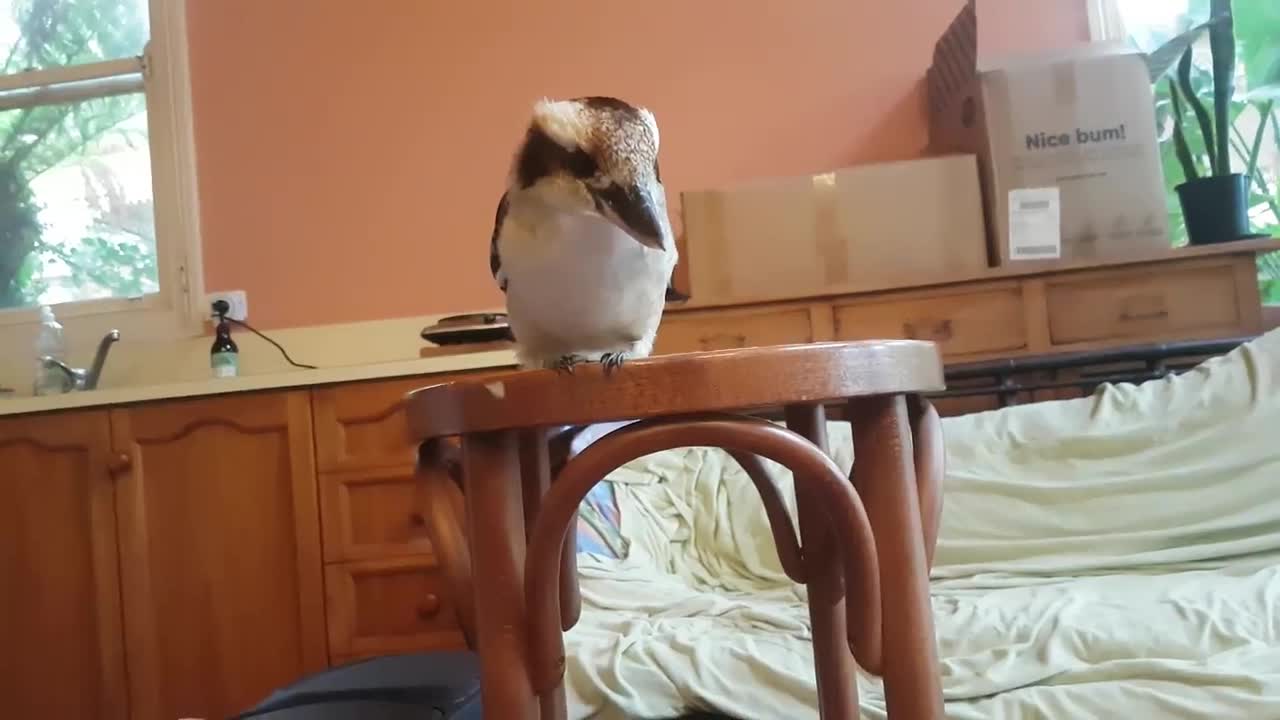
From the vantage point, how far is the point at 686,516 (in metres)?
1.69

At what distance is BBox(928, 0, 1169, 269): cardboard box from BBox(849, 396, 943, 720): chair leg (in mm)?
1395

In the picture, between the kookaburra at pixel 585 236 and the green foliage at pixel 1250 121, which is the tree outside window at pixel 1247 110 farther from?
the kookaburra at pixel 585 236

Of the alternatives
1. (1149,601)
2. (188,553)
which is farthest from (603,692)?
(188,553)

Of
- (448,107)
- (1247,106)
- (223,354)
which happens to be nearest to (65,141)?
(223,354)

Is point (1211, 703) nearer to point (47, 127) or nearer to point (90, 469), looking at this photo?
point (90, 469)

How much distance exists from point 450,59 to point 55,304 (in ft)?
4.38

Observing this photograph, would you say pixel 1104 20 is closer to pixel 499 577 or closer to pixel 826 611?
pixel 826 611

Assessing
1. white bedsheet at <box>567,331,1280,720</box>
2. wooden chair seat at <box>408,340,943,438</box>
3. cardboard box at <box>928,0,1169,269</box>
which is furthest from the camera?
cardboard box at <box>928,0,1169,269</box>

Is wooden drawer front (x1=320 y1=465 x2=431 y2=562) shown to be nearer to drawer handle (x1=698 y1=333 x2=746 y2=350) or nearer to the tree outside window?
drawer handle (x1=698 y1=333 x2=746 y2=350)

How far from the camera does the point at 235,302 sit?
2.45m

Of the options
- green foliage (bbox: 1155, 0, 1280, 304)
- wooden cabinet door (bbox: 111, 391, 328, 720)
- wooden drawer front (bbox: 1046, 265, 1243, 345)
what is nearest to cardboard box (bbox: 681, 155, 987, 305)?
wooden drawer front (bbox: 1046, 265, 1243, 345)

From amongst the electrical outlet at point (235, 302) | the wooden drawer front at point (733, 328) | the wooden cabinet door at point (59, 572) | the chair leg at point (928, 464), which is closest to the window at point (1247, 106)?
the wooden drawer front at point (733, 328)

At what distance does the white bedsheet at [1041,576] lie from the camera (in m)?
1.02

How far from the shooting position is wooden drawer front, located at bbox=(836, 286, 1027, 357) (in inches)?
75.9
